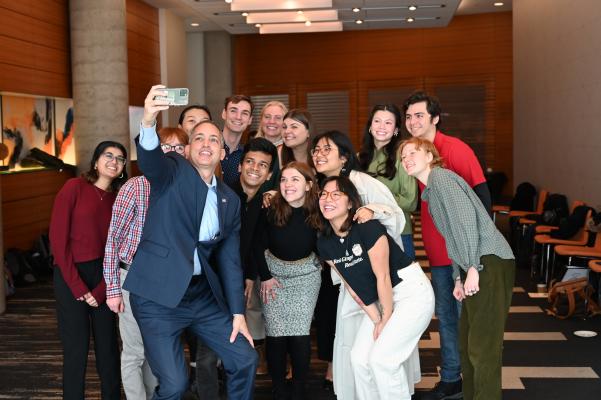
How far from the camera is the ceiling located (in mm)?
11508

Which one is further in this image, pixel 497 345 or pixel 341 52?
pixel 341 52

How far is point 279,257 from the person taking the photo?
4438 mm

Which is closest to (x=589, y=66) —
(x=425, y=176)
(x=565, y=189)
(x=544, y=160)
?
(x=565, y=189)

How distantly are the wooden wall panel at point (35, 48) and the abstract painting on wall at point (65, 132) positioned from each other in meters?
0.27

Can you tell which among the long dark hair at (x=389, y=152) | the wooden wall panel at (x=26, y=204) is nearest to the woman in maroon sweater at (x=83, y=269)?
the long dark hair at (x=389, y=152)

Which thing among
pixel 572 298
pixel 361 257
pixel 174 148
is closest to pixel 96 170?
pixel 174 148

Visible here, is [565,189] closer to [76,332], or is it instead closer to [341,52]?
[76,332]

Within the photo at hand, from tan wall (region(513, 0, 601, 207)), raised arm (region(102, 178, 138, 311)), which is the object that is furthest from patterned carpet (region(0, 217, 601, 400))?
tan wall (region(513, 0, 601, 207))

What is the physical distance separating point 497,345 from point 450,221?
714 millimetres

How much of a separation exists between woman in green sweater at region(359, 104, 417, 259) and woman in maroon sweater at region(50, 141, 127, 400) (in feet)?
5.18

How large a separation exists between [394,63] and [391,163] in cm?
1319

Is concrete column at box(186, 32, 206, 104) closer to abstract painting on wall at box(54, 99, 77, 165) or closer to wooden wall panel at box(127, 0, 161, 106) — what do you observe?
wooden wall panel at box(127, 0, 161, 106)

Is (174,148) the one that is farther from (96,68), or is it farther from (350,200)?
(96,68)

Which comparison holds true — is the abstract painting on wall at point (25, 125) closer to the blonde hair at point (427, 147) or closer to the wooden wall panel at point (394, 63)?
the blonde hair at point (427, 147)
